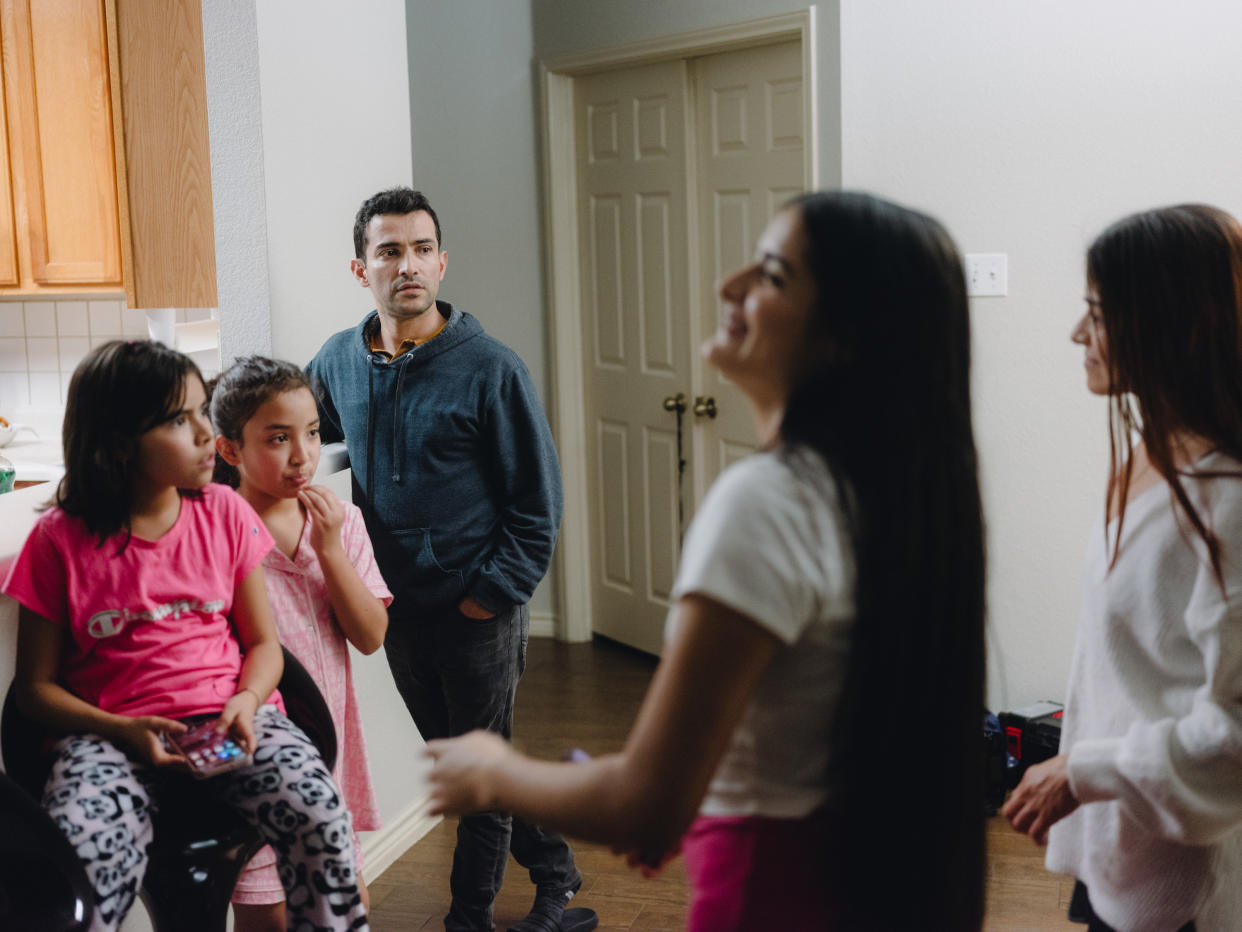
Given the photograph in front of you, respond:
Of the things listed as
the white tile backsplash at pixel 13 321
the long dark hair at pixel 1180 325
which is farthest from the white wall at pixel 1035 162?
the white tile backsplash at pixel 13 321

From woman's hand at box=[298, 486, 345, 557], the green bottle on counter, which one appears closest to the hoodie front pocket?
woman's hand at box=[298, 486, 345, 557]

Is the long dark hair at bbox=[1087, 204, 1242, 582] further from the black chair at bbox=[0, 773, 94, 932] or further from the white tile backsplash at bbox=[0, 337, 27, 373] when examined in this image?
the white tile backsplash at bbox=[0, 337, 27, 373]

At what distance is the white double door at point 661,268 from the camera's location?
153 inches

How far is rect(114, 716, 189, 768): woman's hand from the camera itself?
1.32m

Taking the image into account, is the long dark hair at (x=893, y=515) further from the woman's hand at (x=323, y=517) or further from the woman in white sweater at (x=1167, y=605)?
the woman's hand at (x=323, y=517)

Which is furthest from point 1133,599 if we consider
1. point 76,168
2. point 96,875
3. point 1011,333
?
point 76,168

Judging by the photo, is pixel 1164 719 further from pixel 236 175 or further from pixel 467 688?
pixel 236 175

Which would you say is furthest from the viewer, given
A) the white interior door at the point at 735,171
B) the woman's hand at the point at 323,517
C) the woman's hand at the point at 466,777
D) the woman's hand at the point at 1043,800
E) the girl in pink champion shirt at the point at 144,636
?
the white interior door at the point at 735,171

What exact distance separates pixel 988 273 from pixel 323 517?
228 cm

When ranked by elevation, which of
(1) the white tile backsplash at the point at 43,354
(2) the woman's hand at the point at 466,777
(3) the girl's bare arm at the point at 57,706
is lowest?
(3) the girl's bare arm at the point at 57,706

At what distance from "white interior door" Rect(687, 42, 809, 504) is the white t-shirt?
3.03 m

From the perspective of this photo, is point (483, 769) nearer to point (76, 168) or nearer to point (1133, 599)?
point (1133, 599)

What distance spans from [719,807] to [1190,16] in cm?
297

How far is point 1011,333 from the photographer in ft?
11.1
